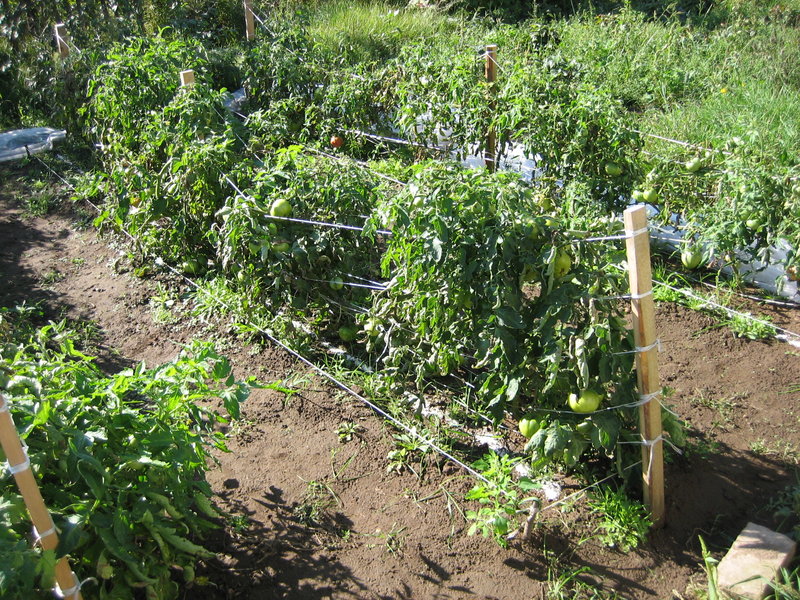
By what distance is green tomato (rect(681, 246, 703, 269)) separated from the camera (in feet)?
15.2

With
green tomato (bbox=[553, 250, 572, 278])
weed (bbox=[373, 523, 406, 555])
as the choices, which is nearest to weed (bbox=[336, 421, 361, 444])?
weed (bbox=[373, 523, 406, 555])

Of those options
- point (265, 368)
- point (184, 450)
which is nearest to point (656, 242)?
point (265, 368)

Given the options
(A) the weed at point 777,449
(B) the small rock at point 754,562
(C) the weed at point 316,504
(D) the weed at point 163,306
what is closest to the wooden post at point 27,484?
(C) the weed at point 316,504

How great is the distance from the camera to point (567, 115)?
474 cm

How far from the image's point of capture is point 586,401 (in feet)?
9.61

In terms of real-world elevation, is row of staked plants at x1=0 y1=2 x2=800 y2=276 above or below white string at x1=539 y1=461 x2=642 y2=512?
above

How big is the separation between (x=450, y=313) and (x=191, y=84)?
2832mm

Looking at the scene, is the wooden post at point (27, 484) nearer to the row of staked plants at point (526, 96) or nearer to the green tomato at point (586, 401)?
the green tomato at point (586, 401)

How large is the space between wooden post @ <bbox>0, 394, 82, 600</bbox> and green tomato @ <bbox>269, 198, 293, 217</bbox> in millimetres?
2109

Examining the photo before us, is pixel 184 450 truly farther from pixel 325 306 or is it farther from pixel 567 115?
pixel 567 115

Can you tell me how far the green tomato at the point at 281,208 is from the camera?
400 centimetres

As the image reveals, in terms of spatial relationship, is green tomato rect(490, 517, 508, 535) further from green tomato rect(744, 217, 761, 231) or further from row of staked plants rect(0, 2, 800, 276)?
green tomato rect(744, 217, 761, 231)

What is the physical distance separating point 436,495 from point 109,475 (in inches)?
58.7

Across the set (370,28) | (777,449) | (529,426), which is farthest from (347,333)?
→ (370,28)
